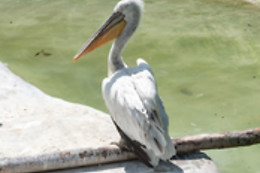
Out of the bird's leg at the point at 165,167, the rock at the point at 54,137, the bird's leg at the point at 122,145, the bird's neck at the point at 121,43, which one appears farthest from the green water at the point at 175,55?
the bird's neck at the point at 121,43

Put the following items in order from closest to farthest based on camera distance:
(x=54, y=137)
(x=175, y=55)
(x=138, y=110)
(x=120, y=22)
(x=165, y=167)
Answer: (x=138, y=110) < (x=165, y=167) < (x=120, y=22) < (x=54, y=137) < (x=175, y=55)

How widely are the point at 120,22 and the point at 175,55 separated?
2.62 m

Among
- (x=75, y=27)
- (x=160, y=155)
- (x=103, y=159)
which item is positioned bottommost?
(x=75, y=27)

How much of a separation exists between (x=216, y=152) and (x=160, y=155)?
1126mm

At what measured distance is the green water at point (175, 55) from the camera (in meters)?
4.06

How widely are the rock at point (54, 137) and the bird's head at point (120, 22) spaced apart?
2.25 ft

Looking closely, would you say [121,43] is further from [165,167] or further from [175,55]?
[175,55]

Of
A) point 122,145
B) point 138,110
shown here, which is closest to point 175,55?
point 122,145

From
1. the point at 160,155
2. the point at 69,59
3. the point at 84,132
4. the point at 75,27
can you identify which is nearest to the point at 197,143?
the point at 160,155

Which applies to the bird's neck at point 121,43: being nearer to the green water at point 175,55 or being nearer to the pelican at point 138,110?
the pelican at point 138,110

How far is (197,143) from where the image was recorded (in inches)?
112

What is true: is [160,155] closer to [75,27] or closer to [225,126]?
[225,126]

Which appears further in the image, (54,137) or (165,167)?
(54,137)

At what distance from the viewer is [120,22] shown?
9.77 ft
